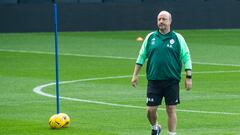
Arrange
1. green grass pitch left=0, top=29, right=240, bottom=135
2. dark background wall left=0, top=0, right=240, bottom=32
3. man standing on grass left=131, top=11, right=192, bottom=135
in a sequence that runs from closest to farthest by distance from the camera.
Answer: man standing on grass left=131, top=11, right=192, bottom=135 → green grass pitch left=0, top=29, right=240, bottom=135 → dark background wall left=0, top=0, right=240, bottom=32

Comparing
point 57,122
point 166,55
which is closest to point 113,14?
point 57,122

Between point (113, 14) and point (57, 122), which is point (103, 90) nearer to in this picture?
point (57, 122)

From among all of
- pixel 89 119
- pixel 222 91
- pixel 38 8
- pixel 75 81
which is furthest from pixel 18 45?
pixel 89 119

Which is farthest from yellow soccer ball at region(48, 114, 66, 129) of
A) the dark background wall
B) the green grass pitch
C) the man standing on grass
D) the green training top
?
the dark background wall

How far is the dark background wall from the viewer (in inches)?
1743

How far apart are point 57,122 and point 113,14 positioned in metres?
30.0

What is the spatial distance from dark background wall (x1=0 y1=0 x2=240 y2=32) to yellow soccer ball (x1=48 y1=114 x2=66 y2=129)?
28129 millimetres

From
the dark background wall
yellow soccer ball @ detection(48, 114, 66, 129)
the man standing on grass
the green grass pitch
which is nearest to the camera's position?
the man standing on grass

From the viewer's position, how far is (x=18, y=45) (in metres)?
38.0

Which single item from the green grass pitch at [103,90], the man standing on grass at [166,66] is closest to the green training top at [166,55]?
Result: the man standing on grass at [166,66]

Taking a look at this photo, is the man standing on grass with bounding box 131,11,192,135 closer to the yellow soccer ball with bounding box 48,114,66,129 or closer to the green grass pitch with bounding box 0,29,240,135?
the green grass pitch with bounding box 0,29,240,135

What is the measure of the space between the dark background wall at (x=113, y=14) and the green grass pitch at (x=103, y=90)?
14.0ft

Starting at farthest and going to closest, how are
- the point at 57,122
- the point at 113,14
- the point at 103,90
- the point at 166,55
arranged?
1. the point at 113,14
2. the point at 103,90
3. the point at 57,122
4. the point at 166,55

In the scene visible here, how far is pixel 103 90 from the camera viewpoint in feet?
73.1
